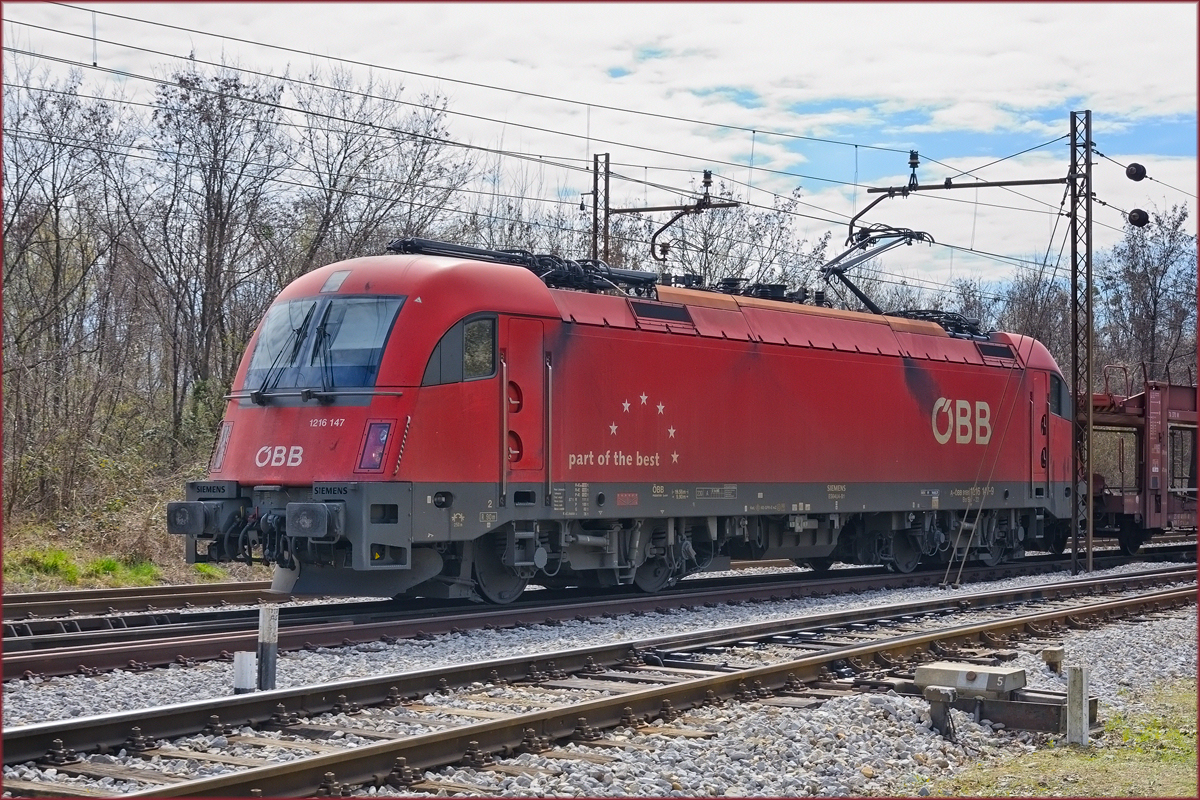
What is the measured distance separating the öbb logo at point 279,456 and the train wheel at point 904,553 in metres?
11.1

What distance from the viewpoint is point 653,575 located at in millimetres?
17125

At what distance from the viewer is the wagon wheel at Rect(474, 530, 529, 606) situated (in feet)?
48.5

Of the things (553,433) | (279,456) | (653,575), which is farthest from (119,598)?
(653,575)

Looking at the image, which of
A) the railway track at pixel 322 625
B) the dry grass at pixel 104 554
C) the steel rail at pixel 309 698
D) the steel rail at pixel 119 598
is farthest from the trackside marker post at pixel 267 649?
the dry grass at pixel 104 554

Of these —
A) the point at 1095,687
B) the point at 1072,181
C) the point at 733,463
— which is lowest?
the point at 1095,687

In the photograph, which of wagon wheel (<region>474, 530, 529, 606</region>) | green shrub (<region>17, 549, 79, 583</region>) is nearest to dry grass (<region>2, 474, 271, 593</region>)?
green shrub (<region>17, 549, 79, 583</region>)

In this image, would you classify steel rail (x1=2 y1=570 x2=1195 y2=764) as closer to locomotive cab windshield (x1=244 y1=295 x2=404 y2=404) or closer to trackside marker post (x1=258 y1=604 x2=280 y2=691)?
trackside marker post (x1=258 y1=604 x2=280 y2=691)

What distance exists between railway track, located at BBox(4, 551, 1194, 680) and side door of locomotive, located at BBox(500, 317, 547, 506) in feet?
4.51

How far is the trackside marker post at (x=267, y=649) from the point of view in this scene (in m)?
9.58

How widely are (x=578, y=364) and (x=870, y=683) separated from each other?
616 cm

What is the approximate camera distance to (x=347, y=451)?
13281mm

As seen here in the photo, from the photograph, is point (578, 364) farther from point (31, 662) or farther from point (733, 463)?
point (31, 662)

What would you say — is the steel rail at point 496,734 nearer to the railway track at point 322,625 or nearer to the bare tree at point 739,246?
the railway track at point 322,625

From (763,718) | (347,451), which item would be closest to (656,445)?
(347,451)
